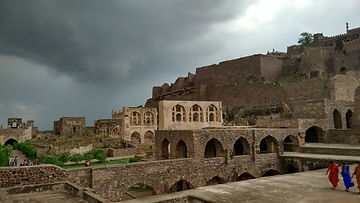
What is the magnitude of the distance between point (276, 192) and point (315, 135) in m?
13.9

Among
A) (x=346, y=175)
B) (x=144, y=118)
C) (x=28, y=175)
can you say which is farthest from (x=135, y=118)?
(x=346, y=175)

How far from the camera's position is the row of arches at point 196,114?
27.8 m

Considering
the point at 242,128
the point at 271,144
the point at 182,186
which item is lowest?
the point at 182,186

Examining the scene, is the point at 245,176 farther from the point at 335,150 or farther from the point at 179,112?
the point at 179,112

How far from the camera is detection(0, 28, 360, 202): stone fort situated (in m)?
12.5

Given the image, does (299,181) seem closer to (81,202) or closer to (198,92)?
(81,202)

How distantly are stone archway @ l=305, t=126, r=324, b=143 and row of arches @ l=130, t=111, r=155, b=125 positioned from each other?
20.0m

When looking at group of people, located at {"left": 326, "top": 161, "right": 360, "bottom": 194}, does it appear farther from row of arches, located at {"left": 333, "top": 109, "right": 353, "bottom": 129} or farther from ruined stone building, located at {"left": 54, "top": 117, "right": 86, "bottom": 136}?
ruined stone building, located at {"left": 54, "top": 117, "right": 86, "bottom": 136}

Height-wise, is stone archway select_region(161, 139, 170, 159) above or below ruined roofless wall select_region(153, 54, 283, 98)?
below

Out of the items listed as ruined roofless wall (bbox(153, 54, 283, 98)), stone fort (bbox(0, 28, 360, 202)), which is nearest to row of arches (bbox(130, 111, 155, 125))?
stone fort (bbox(0, 28, 360, 202))

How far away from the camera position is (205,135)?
50.6 feet

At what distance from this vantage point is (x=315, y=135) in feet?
68.6

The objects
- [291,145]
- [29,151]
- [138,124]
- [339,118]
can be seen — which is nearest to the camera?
[291,145]

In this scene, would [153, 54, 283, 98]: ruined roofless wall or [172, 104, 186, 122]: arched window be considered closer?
[172, 104, 186, 122]: arched window
